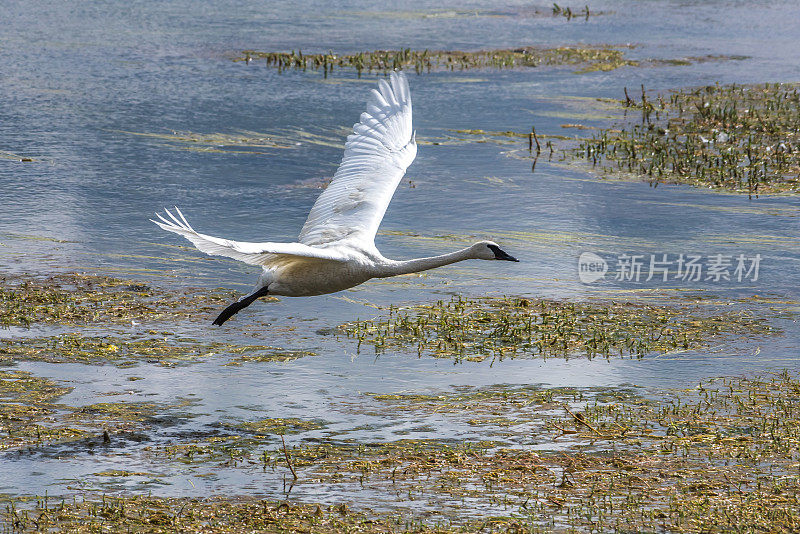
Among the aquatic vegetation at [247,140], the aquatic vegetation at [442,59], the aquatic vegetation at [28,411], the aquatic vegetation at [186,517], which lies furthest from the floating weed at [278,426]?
the aquatic vegetation at [442,59]

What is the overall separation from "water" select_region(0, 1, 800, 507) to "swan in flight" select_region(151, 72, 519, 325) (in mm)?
717

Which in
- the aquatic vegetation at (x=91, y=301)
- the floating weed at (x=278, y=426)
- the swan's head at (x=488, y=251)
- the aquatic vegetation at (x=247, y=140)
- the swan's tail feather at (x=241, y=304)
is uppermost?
the swan's head at (x=488, y=251)

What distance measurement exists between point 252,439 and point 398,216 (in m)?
7.17

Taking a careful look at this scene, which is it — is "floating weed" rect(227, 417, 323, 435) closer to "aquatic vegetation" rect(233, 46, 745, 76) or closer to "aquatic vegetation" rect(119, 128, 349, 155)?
"aquatic vegetation" rect(119, 128, 349, 155)

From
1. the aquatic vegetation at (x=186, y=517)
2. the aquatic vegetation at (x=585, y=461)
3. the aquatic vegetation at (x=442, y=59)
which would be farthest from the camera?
the aquatic vegetation at (x=442, y=59)

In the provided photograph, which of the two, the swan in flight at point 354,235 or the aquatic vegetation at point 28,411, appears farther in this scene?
the swan in flight at point 354,235

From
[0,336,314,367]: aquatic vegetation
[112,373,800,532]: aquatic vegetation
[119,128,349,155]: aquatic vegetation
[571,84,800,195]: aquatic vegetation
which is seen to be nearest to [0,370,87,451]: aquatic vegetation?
[0,336,314,367]: aquatic vegetation

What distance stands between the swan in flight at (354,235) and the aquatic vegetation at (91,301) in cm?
99

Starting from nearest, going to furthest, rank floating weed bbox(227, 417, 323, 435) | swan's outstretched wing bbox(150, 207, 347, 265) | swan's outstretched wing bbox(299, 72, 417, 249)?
swan's outstretched wing bbox(150, 207, 347, 265)
floating weed bbox(227, 417, 323, 435)
swan's outstretched wing bbox(299, 72, 417, 249)

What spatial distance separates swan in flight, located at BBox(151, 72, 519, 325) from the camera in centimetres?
902

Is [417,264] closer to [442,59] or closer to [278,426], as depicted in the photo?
[278,426]

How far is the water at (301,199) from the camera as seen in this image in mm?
8969

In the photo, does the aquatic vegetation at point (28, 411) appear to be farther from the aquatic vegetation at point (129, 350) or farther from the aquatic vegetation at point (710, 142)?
the aquatic vegetation at point (710, 142)

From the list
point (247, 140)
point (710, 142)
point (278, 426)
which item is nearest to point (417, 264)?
point (278, 426)
